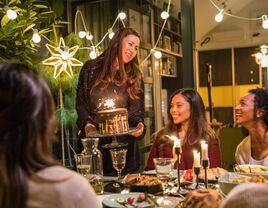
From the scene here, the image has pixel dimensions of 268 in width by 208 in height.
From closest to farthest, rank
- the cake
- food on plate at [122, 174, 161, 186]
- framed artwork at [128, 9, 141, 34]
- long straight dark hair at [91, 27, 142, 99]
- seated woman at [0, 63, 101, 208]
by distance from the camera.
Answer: seated woman at [0, 63, 101, 208], food on plate at [122, 174, 161, 186], the cake, long straight dark hair at [91, 27, 142, 99], framed artwork at [128, 9, 141, 34]

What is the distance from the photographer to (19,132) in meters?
0.80

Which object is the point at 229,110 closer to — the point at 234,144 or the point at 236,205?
the point at 234,144

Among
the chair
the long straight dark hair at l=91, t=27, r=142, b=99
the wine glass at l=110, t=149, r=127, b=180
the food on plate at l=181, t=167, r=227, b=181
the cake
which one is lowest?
the chair

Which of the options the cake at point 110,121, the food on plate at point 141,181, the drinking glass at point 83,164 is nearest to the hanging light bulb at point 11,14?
the cake at point 110,121

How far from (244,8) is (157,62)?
130 inches

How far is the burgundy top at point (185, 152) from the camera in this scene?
7.50 ft

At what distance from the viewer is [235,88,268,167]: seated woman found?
2.17 m

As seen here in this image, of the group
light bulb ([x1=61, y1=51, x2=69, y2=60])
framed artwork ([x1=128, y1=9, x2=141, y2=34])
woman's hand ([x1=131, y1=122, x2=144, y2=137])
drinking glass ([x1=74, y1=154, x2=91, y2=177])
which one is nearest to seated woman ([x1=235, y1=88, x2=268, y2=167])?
woman's hand ([x1=131, y1=122, x2=144, y2=137])

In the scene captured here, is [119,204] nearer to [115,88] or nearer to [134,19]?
[115,88]

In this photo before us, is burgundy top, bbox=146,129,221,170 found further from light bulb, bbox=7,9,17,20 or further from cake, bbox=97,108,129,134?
light bulb, bbox=7,9,17,20

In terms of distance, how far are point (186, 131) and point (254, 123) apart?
429mm

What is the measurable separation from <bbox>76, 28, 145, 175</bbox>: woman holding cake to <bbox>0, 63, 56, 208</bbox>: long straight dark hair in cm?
151

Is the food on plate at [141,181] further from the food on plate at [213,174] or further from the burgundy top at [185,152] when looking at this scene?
the burgundy top at [185,152]

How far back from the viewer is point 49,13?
3.40 m
